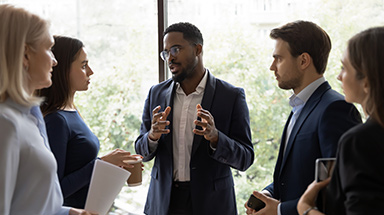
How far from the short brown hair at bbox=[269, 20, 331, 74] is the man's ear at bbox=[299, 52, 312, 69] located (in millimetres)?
16

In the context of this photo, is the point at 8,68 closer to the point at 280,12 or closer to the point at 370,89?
the point at 370,89

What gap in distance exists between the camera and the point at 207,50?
3143 millimetres

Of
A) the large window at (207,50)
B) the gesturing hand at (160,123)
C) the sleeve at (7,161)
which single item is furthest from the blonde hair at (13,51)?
the large window at (207,50)

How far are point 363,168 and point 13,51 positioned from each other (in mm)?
1215

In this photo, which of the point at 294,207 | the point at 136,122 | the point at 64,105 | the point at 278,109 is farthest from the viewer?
the point at 136,122

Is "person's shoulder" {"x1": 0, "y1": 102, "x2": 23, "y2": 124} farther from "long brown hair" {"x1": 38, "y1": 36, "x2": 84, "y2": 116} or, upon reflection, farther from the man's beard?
the man's beard

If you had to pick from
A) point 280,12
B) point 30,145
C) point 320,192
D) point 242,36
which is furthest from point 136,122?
point 320,192

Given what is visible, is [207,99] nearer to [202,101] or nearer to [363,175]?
[202,101]

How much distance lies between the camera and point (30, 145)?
1.51 metres

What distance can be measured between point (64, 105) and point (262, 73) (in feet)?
4.72

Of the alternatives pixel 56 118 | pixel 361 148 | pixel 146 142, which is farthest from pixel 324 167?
pixel 56 118

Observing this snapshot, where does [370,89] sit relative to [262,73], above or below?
above

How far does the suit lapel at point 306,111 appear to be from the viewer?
1.90 meters

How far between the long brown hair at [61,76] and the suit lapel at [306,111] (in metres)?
1.16
